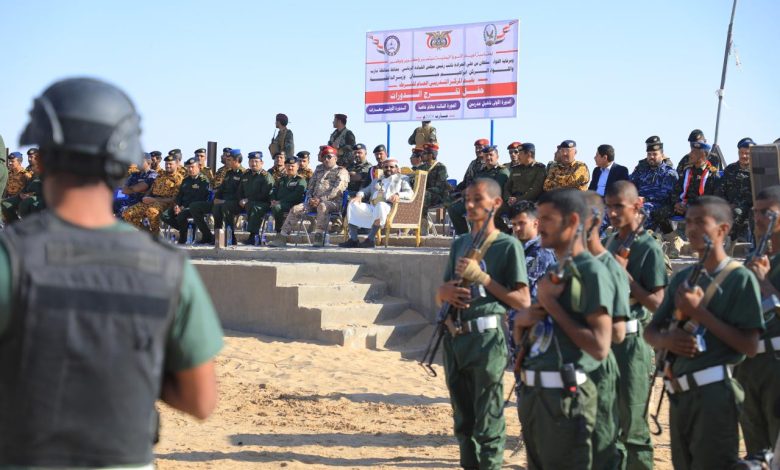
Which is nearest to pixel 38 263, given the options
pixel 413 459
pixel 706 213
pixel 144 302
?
pixel 144 302

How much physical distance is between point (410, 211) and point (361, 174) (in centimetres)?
165

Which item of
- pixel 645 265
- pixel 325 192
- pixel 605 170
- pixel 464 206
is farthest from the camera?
pixel 325 192

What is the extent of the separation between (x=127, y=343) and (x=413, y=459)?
19.3 ft

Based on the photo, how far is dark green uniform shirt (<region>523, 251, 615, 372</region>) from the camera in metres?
4.39

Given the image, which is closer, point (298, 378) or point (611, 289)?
point (611, 289)

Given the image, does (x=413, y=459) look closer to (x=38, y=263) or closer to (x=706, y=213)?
(x=706, y=213)

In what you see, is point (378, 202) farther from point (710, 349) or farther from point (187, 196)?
point (710, 349)

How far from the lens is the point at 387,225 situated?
15.5m

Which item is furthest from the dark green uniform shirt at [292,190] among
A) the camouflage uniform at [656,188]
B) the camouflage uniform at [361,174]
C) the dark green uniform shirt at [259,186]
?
the camouflage uniform at [656,188]

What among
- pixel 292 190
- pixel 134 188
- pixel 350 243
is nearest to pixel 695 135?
pixel 350 243

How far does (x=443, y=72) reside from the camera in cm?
2016

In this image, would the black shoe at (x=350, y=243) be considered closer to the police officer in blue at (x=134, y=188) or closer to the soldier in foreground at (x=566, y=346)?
the police officer in blue at (x=134, y=188)

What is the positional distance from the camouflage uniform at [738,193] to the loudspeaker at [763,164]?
320 centimetres

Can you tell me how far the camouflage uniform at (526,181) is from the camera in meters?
13.5
